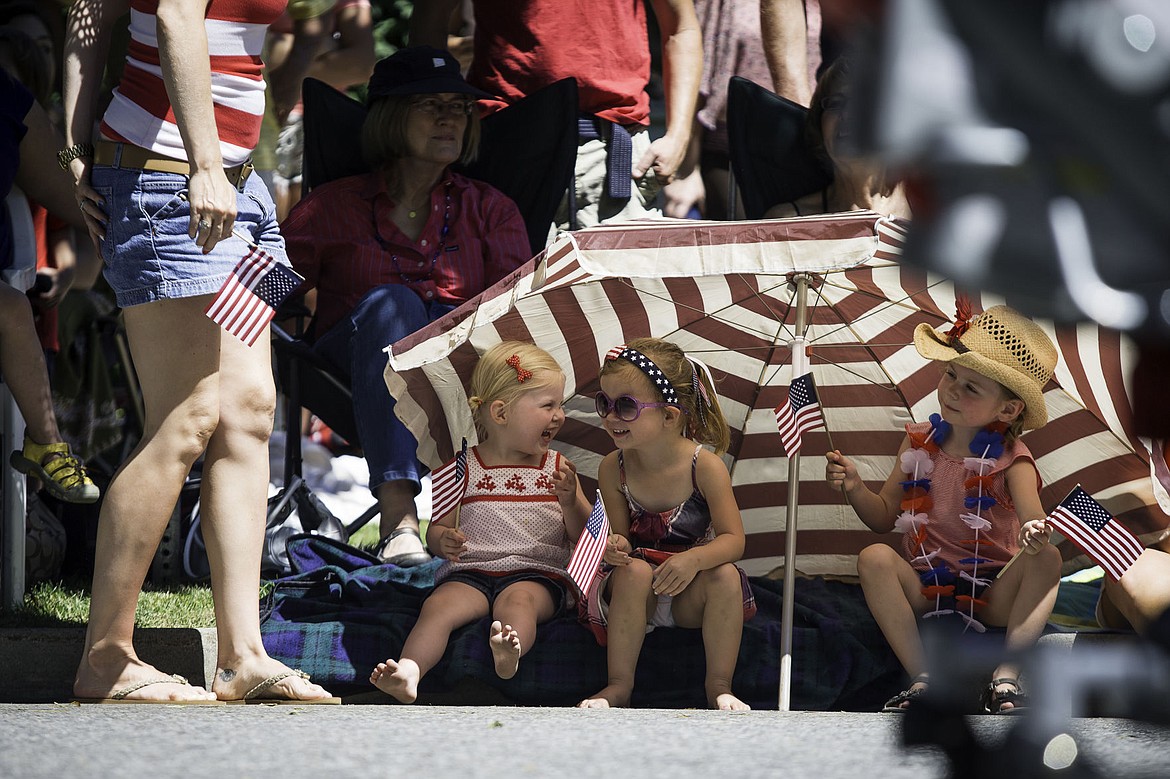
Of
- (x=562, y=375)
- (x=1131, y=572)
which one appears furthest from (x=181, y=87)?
(x=1131, y=572)

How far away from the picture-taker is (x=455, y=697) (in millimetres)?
4039

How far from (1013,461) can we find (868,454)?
571 mm

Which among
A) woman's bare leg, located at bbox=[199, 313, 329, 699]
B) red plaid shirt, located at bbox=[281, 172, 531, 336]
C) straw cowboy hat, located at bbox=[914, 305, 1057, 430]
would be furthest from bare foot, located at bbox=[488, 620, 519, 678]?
red plaid shirt, located at bbox=[281, 172, 531, 336]

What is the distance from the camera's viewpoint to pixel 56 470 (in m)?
4.26

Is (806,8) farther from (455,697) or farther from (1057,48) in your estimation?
(1057,48)

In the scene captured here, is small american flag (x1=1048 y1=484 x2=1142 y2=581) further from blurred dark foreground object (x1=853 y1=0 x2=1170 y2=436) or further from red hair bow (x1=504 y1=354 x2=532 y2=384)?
blurred dark foreground object (x1=853 y1=0 x2=1170 y2=436)

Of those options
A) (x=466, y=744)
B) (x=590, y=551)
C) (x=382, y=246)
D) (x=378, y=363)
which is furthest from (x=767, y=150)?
(x=466, y=744)

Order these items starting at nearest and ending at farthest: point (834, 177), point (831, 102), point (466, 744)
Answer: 1. point (466, 744)
2. point (831, 102)
3. point (834, 177)

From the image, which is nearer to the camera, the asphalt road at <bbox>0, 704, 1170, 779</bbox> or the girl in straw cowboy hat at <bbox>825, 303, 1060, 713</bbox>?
the asphalt road at <bbox>0, 704, 1170, 779</bbox>

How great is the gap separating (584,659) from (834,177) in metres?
2.29

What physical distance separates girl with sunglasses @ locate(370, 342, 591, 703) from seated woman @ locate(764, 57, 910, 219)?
57.6 inches

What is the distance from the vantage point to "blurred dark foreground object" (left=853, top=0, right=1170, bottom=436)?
4.63 ft

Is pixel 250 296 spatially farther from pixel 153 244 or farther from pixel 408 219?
pixel 408 219

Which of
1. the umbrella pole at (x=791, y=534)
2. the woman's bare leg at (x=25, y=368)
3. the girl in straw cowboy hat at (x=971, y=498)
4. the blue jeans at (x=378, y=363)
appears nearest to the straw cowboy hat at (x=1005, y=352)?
the girl in straw cowboy hat at (x=971, y=498)
